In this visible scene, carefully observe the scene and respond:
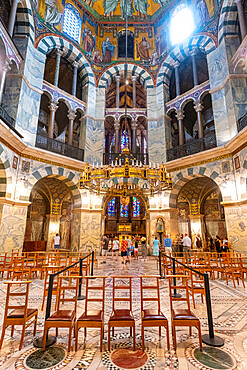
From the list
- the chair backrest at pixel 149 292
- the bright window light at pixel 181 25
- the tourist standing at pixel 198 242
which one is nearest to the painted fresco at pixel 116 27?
the bright window light at pixel 181 25

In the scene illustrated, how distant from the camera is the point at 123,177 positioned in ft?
22.6

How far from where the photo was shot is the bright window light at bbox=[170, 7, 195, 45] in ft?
42.8

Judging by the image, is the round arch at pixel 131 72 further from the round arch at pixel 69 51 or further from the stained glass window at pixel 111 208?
the stained glass window at pixel 111 208

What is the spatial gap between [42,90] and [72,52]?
12.4ft

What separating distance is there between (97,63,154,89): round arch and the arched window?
267cm

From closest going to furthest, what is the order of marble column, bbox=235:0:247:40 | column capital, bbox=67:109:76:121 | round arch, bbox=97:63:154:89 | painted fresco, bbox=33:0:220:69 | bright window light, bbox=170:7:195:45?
marble column, bbox=235:0:247:40
column capital, bbox=67:109:76:121
bright window light, bbox=170:7:195:45
painted fresco, bbox=33:0:220:69
round arch, bbox=97:63:154:89

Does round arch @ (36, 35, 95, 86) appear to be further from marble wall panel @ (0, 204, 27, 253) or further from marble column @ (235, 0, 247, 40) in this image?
marble wall panel @ (0, 204, 27, 253)

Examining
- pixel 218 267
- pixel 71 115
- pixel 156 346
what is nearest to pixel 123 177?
pixel 218 267

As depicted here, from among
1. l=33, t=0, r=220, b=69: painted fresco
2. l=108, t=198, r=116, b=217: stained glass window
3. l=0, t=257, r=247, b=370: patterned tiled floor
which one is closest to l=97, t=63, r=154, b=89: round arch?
l=33, t=0, r=220, b=69: painted fresco

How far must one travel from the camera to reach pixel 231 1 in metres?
10.3

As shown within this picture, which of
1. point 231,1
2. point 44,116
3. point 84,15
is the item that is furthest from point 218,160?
point 84,15

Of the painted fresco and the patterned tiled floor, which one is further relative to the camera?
the painted fresco

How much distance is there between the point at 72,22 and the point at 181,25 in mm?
7031

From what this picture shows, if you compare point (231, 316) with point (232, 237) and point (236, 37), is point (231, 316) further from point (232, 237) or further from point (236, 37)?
point (236, 37)
